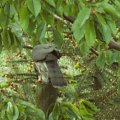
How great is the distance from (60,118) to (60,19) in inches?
19.7

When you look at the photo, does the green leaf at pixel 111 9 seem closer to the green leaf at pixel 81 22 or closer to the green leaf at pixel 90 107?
the green leaf at pixel 81 22

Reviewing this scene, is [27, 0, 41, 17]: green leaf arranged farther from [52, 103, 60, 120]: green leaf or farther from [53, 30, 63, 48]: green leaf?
[52, 103, 60, 120]: green leaf

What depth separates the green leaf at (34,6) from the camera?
2.96 ft

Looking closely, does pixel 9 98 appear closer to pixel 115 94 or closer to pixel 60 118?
pixel 60 118

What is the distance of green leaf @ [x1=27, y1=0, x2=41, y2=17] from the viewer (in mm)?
903

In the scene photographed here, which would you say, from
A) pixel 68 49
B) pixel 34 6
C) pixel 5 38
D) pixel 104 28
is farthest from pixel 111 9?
pixel 68 49

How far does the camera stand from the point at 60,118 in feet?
4.91

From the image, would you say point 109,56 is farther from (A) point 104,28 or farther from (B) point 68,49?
(A) point 104,28

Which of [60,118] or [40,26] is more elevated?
[40,26]

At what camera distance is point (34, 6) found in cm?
90

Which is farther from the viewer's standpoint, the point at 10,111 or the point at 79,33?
the point at 10,111

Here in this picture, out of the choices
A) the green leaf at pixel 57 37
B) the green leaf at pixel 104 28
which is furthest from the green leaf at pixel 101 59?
the green leaf at pixel 104 28

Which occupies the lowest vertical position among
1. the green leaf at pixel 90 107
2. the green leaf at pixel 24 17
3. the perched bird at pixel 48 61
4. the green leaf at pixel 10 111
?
the green leaf at pixel 90 107

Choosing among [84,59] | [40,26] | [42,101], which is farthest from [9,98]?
[84,59]
